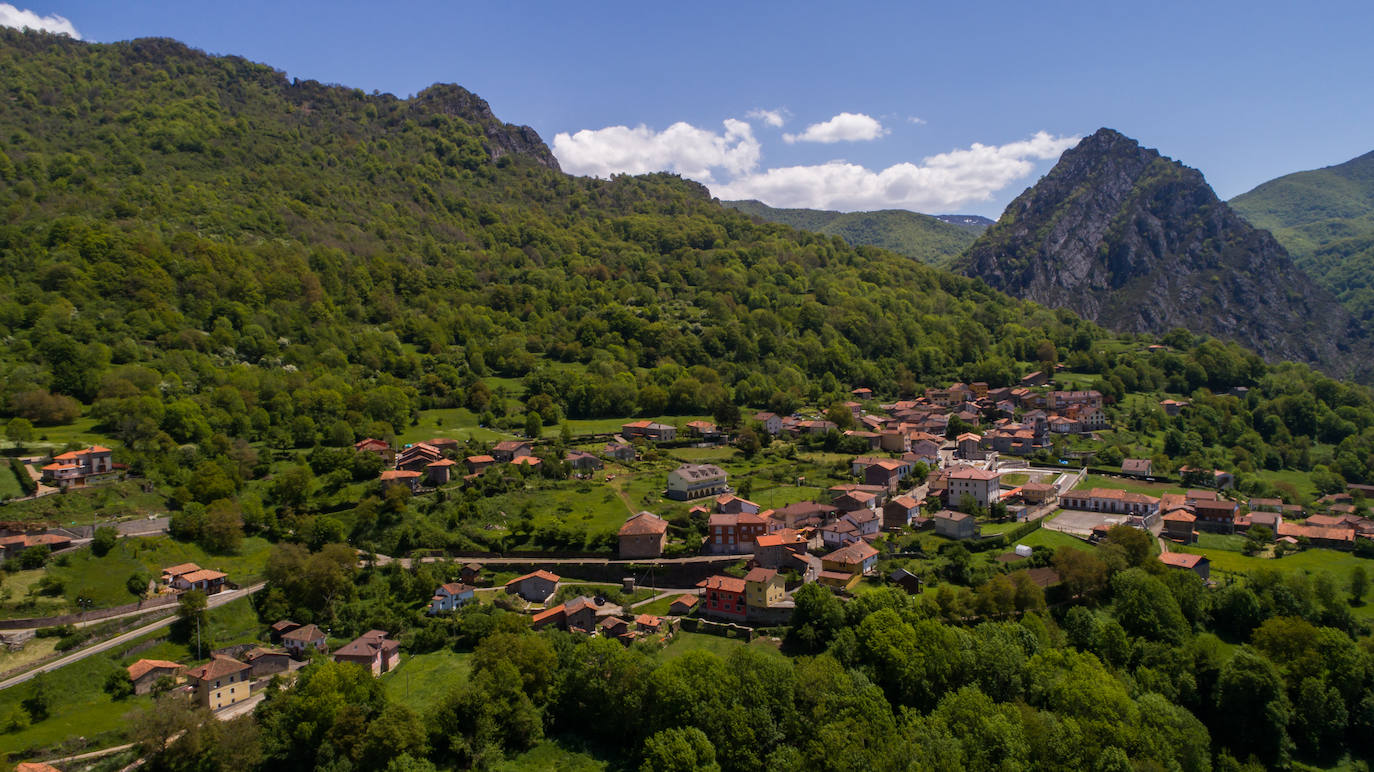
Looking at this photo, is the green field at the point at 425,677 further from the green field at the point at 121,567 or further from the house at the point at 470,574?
the green field at the point at 121,567

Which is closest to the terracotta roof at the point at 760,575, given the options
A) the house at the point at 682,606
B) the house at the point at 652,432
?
the house at the point at 682,606

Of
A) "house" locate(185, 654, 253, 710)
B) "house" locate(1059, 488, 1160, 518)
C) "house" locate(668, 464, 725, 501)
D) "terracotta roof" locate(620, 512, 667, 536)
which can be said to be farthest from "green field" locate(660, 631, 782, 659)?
"house" locate(1059, 488, 1160, 518)

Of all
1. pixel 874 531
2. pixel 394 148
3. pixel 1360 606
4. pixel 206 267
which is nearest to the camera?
pixel 1360 606

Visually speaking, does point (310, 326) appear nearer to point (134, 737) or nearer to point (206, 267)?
point (206, 267)

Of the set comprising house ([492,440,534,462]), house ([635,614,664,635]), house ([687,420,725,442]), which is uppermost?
house ([492,440,534,462])

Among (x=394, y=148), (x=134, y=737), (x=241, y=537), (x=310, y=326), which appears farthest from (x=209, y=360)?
(x=394, y=148)

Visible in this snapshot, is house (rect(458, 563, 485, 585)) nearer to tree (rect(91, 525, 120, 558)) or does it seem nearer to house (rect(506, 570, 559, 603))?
house (rect(506, 570, 559, 603))
